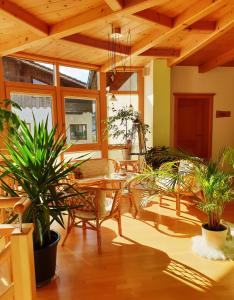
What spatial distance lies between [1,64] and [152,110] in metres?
3.03

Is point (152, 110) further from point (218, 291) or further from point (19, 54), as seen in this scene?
point (218, 291)

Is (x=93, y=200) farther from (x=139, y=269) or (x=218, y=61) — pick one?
(x=218, y=61)

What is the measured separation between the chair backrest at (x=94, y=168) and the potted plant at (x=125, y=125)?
0.59m

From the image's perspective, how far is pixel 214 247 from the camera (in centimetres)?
282

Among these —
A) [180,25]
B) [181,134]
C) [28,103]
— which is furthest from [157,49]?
[28,103]

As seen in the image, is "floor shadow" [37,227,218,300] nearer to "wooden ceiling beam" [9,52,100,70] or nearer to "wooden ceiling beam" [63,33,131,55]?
"wooden ceiling beam" [63,33,131,55]

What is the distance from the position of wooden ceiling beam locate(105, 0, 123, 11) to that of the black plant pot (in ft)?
7.96

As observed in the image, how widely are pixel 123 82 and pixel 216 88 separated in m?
2.28

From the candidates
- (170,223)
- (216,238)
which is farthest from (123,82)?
(216,238)

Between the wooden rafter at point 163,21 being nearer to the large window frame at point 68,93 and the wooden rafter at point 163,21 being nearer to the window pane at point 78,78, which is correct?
the large window frame at point 68,93

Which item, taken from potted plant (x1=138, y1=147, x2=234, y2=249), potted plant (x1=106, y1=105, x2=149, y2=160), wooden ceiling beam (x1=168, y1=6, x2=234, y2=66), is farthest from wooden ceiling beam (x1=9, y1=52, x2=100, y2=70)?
potted plant (x1=138, y1=147, x2=234, y2=249)

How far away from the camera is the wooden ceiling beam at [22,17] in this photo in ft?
8.94

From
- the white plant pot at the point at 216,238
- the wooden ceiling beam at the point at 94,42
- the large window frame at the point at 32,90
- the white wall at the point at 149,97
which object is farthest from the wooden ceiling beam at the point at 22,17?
the white plant pot at the point at 216,238

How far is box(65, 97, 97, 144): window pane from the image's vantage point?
5238 millimetres
